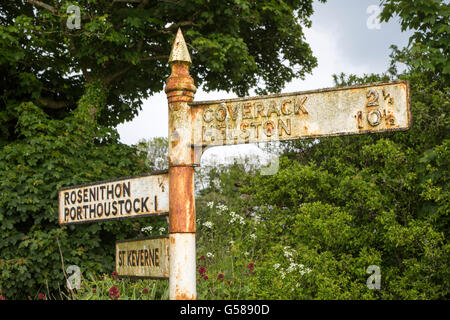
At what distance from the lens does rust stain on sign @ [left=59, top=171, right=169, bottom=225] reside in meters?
3.21

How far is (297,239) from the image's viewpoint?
9.37 meters

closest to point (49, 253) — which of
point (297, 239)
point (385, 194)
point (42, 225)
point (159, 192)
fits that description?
point (42, 225)

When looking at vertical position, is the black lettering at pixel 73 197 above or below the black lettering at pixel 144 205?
above

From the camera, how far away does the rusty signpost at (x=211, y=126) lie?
111 inches

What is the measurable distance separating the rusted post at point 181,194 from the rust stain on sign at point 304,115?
85 millimetres

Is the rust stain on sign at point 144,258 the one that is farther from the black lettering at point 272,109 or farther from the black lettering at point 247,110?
the black lettering at point 272,109

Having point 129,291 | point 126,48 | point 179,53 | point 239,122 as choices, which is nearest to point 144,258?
point 239,122

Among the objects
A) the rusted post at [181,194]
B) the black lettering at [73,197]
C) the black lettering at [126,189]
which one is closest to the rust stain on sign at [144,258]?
the rusted post at [181,194]

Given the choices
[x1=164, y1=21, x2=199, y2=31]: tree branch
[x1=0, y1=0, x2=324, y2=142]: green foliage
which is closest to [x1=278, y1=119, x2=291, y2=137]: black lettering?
[x1=0, y1=0, x2=324, y2=142]: green foliage

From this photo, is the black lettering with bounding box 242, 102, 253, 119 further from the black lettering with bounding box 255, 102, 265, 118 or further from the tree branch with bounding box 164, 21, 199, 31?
the tree branch with bounding box 164, 21, 199, 31

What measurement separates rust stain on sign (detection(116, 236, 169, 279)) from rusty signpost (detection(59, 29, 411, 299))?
0.04ft

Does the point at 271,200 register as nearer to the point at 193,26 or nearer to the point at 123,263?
the point at 193,26

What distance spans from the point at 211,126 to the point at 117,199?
2.90ft
